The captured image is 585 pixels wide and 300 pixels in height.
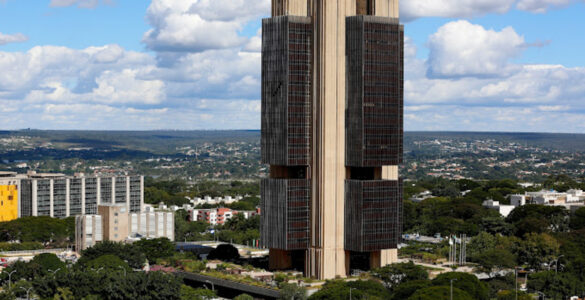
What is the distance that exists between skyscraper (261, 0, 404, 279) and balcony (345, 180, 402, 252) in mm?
138

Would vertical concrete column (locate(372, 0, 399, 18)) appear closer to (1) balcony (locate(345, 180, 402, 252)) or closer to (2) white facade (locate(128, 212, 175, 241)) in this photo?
(1) balcony (locate(345, 180, 402, 252))

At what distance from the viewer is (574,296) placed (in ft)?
379

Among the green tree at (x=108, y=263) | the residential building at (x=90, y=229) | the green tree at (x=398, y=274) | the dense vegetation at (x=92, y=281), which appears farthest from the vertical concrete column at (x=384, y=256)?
the residential building at (x=90, y=229)

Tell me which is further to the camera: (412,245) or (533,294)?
(412,245)

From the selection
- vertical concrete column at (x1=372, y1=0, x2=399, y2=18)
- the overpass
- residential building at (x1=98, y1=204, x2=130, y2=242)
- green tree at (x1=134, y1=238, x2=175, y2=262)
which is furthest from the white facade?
vertical concrete column at (x1=372, y1=0, x2=399, y2=18)

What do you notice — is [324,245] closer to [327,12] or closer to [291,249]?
[291,249]

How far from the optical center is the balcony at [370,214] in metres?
127

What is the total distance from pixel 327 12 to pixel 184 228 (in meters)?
79.8

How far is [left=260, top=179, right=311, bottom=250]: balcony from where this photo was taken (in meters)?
127

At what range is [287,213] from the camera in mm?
127375

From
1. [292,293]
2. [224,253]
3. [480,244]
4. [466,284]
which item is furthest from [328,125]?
[480,244]

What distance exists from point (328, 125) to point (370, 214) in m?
13.7

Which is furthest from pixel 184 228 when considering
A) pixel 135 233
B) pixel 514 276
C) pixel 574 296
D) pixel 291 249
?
pixel 574 296

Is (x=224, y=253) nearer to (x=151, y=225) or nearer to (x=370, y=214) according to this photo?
(x=370, y=214)
